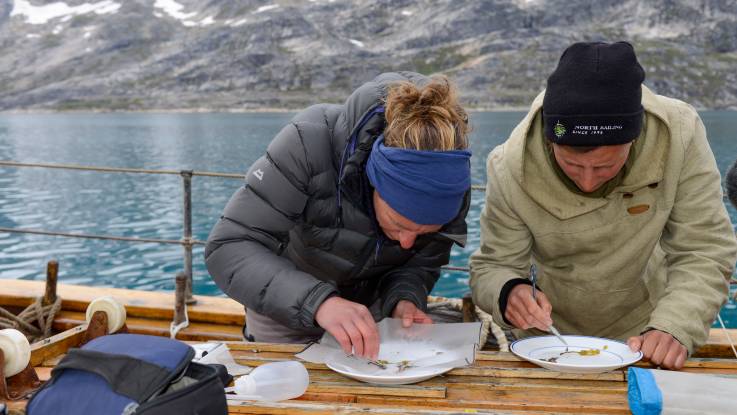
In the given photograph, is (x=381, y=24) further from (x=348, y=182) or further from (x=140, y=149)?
(x=348, y=182)

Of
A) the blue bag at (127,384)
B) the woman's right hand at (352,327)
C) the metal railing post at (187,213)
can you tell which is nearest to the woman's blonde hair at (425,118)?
the woman's right hand at (352,327)

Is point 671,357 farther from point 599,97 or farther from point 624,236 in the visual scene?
point 599,97

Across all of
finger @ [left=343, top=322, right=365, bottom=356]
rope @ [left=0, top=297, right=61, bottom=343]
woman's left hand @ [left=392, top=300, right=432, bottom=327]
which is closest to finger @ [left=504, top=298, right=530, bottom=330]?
woman's left hand @ [left=392, top=300, right=432, bottom=327]

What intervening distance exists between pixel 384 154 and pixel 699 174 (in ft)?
5.26

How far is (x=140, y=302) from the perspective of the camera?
4.65 metres

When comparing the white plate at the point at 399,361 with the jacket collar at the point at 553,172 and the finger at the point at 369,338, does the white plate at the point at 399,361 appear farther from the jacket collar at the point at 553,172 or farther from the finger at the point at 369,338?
the jacket collar at the point at 553,172

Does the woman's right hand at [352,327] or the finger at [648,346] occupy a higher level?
the woman's right hand at [352,327]

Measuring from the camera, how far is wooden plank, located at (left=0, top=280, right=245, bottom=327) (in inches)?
179

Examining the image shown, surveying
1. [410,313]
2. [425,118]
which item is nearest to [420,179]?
[425,118]

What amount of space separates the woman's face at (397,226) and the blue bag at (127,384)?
1310mm

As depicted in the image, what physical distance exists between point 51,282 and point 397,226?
2.80 metres

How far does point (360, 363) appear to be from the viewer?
8.45 ft

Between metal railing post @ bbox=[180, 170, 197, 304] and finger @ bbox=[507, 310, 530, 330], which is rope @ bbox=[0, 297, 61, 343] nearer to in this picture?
metal railing post @ bbox=[180, 170, 197, 304]

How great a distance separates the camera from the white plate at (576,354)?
2504mm
